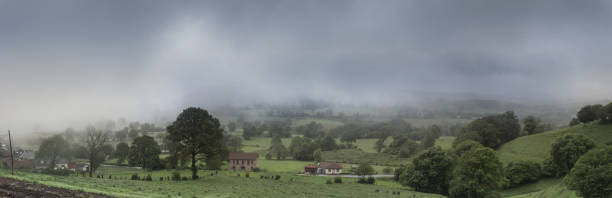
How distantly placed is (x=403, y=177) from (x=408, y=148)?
5276cm

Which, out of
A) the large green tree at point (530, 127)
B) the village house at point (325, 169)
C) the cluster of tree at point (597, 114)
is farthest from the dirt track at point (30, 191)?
the large green tree at point (530, 127)

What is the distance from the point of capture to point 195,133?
48.2 metres

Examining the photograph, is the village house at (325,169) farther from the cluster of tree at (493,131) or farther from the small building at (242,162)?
the cluster of tree at (493,131)

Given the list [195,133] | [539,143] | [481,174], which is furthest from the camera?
[539,143]

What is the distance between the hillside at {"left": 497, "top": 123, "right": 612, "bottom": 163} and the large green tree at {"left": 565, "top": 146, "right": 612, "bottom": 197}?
109ft

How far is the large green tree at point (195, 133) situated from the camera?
47.9 metres

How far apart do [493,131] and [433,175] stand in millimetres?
42258

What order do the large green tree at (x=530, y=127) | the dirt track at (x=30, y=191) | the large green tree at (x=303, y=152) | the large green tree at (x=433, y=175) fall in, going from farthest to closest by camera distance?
the large green tree at (x=303, y=152) → the large green tree at (x=530, y=127) → the large green tree at (x=433, y=175) → the dirt track at (x=30, y=191)

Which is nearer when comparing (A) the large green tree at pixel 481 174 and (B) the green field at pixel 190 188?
(B) the green field at pixel 190 188

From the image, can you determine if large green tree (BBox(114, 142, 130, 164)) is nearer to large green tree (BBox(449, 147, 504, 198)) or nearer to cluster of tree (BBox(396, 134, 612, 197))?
cluster of tree (BBox(396, 134, 612, 197))

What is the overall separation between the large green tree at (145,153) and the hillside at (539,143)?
231 feet

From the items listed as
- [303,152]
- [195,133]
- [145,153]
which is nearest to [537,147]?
[303,152]

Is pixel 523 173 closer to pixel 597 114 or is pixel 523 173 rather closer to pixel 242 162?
pixel 597 114

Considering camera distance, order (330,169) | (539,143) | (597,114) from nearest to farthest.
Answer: (539,143), (597,114), (330,169)
